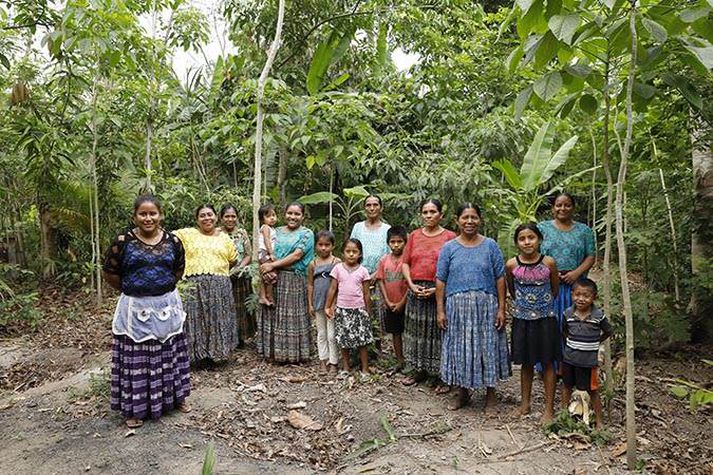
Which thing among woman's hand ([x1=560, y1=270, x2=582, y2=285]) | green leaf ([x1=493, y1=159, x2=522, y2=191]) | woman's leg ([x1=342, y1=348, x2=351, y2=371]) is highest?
green leaf ([x1=493, y1=159, x2=522, y2=191])

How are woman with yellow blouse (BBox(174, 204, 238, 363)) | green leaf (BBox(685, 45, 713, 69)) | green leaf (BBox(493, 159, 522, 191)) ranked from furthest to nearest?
green leaf (BBox(493, 159, 522, 191)) < woman with yellow blouse (BBox(174, 204, 238, 363)) < green leaf (BBox(685, 45, 713, 69))

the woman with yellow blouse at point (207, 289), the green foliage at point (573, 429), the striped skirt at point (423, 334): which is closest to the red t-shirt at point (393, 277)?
the striped skirt at point (423, 334)

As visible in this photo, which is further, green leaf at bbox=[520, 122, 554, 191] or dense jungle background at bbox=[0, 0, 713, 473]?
green leaf at bbox=[520, 122, 554, 191]

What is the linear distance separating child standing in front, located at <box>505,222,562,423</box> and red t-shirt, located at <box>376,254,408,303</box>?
3.37ft

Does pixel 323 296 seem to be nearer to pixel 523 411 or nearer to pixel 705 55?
pixel 523 411

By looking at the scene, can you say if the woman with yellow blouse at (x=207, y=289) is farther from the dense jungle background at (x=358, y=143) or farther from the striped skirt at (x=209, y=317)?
the dense jungle background at (x=358, y=143)

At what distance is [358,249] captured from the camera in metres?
4.21

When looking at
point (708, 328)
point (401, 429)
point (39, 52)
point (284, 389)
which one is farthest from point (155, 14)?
point (708, 328)

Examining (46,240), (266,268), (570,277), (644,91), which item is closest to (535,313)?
(570,277)

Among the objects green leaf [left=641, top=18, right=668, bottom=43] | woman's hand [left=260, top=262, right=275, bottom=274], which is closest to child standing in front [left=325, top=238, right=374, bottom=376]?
woman's hand [left=260, top=262, right=275, bottom=274]

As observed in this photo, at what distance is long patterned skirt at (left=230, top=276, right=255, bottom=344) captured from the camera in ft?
16.0

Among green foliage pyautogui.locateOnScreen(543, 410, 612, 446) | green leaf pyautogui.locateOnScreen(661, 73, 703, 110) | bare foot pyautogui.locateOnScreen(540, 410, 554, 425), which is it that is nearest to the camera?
green leaf pyautogui.locateOnScreen(661, 73, 703, 110)

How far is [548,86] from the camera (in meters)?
2.36

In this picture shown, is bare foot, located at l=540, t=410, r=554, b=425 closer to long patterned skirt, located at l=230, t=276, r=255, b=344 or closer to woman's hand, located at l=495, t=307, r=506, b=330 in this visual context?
woman's hand, located at l=495, t=307, r=506, b=330
